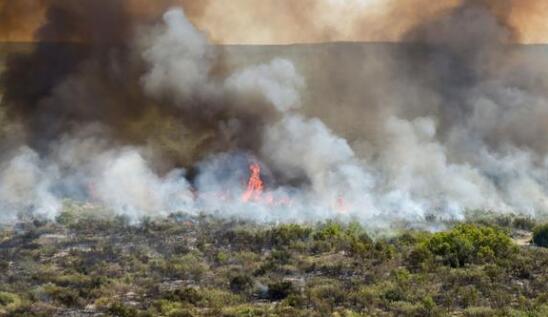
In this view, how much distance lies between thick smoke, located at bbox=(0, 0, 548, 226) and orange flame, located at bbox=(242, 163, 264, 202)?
0.46 meters

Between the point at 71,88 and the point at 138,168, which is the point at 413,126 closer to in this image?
the point at 138,168

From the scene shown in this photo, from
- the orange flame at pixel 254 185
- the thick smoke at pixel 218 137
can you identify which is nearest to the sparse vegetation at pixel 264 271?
the thick smoke at pixel 218 137

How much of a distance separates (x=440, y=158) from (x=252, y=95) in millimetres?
13605

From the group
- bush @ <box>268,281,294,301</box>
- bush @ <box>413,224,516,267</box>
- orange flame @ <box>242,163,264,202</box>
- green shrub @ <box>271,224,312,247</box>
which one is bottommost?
bush @ <box>268,281,294,301</box>

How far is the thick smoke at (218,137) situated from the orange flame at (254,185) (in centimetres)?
46

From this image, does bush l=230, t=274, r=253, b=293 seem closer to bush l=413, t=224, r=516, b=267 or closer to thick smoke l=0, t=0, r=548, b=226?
bush l=413, t=224, r=516, b=267

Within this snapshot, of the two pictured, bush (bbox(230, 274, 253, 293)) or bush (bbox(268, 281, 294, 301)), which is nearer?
bush (bbox(268, 281, 294, 301))

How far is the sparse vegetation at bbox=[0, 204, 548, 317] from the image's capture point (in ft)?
79.4

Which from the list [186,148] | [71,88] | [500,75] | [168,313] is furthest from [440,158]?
[168,313]

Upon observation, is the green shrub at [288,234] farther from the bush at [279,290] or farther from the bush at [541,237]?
the bush at [541,237]

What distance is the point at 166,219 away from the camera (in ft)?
136

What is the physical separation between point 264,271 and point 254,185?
16951mm

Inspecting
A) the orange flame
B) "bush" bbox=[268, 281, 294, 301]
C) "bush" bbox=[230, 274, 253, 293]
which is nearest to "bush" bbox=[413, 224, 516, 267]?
"bush" bbox=[268, 281, 294, 301]

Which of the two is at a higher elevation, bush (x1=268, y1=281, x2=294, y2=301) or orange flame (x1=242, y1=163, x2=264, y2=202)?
orange flame (x1=242, y1=163, x2=264, y2=202)
